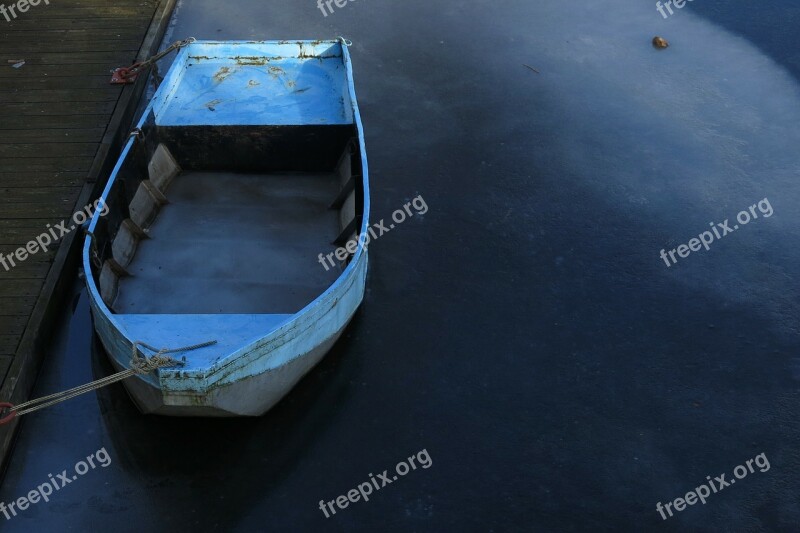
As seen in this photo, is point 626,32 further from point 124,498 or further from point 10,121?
point 124,498

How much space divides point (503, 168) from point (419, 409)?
3.19 metres

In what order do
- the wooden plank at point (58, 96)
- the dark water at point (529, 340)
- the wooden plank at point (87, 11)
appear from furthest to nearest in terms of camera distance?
1. the wooden plank at point (87, 11)
2. the wooden plank at point (58, 96)
3. the dark water at point (529, 340)

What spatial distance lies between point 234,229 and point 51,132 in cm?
233

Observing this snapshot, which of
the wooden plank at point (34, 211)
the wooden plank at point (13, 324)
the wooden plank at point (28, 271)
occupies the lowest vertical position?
the wooden plank at point (13, 324)

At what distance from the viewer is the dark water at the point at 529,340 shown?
5562mm

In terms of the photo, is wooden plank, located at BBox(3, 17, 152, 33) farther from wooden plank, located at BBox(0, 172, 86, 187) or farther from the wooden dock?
wooden plank, located at BBox(0, 172, 86, 187)

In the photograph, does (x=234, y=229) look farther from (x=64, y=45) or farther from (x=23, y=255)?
(x=64, y=45)

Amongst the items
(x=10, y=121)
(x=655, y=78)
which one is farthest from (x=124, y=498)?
(x=655, y=78)

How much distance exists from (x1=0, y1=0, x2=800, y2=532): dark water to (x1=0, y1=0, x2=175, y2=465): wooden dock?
42cm

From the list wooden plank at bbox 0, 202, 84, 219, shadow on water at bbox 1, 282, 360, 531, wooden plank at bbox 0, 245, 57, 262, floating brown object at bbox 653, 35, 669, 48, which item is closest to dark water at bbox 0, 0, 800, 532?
shadow on water at bbox 1, 282, 360, 531

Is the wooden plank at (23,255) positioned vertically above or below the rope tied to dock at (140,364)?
below

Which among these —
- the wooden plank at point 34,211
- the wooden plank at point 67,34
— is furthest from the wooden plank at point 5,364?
the wooden plank at point 67,34

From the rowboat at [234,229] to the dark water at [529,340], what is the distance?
1.75 ft

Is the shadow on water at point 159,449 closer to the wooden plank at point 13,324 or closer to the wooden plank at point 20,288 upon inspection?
the wooden plank at point 13,324
